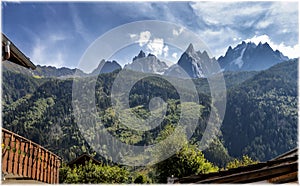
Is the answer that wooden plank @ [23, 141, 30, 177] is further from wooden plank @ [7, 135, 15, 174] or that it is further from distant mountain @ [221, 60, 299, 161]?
distant mountain @ [221, 60, 299, 161]

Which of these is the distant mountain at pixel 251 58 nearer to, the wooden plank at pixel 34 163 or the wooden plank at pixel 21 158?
the wooden plank at pixel 34 163

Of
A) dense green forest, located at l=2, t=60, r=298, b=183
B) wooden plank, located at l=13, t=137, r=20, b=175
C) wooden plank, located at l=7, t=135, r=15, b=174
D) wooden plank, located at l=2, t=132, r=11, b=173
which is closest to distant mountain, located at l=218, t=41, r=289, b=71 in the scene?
dense green forest, located at l=2, t=60, r=298, b=183

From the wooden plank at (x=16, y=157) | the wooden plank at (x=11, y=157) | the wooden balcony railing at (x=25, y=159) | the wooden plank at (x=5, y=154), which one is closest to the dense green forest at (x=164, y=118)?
the wooden balcony railing at (x=25, y=159)

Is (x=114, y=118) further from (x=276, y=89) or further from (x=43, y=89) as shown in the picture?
(x=276, y=89)

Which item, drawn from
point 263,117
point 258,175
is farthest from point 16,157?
point 263,117

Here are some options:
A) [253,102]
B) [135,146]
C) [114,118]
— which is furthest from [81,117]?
[253,102]

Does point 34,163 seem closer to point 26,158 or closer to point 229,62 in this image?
point 26,158
